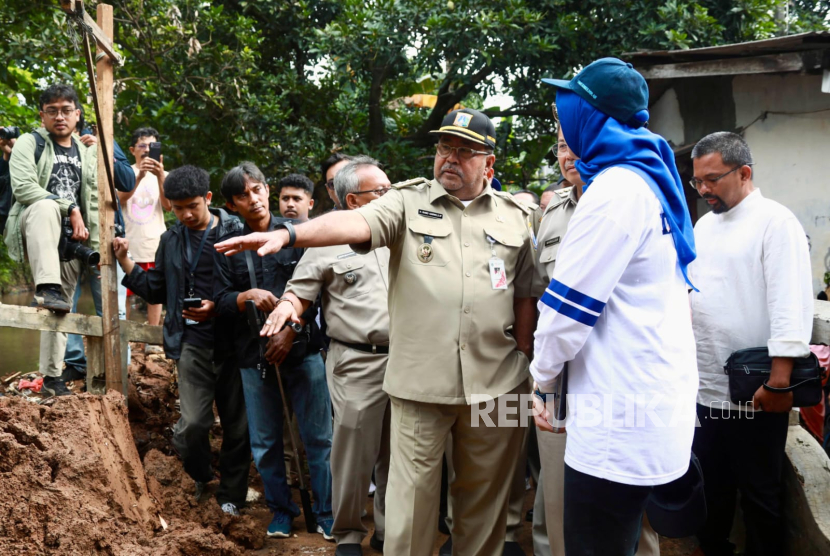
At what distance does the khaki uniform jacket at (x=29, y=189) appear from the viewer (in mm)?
4906

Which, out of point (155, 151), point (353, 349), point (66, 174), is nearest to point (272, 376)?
point (353, 349)

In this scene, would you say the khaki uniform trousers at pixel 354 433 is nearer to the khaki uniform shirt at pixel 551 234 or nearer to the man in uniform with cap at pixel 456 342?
the man in uniform with cap at pixel 456 342

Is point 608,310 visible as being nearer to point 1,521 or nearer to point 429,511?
point 429,511

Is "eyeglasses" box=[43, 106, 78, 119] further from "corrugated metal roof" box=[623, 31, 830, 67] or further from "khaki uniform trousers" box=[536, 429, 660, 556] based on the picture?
"corrugated metal roof" box=[623, 31, 830, 67]

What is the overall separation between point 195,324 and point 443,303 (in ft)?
6.80

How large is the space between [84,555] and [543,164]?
22.9 feet

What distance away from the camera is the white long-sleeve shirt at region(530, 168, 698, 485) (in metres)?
2.08

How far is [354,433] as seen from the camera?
398 centimetres

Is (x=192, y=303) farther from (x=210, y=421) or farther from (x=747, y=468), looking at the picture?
(x=747, y=468)

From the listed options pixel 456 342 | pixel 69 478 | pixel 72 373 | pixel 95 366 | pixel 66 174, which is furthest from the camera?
pixel 72 373

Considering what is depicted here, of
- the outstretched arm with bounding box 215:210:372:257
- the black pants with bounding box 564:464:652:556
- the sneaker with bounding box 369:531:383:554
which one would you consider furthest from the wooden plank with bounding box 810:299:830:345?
the sneaker with bounding box 369:531:383:554

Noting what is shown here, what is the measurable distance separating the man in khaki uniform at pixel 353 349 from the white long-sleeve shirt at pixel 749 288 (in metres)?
1.65

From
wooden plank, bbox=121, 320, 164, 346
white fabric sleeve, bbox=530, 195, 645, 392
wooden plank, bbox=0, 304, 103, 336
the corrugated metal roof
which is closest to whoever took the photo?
white fabric sleeve, bbox=530, 195, 645, 392

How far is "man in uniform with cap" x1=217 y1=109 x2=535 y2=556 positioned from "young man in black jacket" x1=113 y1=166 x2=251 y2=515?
1.75m
